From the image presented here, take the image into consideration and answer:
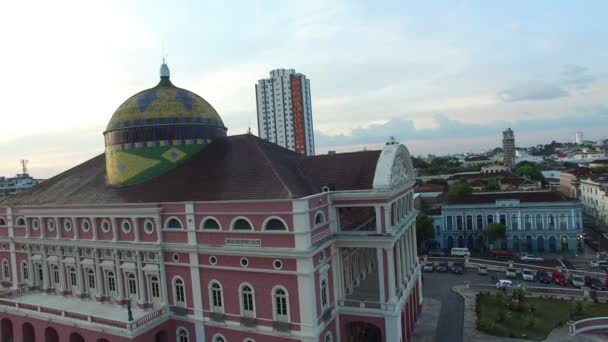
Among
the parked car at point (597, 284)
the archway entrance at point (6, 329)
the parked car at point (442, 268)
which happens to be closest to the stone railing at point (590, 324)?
the parked car at point (597, 284)

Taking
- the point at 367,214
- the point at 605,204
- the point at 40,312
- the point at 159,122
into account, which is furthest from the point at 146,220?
the point at 605,204

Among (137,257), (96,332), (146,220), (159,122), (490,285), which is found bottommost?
(490,285)

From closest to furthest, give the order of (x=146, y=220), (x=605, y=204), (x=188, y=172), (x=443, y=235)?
1. (x=146, y=220)
2. (x=188, y=172)
3. (x=443, y=235)
4. (x=605, y=204)

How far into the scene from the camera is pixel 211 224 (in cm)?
2428

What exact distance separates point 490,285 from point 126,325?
3060 cm

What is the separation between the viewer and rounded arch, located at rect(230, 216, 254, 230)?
76.0 ft

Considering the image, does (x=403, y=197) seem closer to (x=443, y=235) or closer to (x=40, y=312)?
(x=40, y=312)

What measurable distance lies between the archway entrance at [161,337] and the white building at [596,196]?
64682mm

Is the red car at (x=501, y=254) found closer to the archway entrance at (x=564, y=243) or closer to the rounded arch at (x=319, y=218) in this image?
the archway entrance at (x=564, y=243)

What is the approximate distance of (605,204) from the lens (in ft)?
208

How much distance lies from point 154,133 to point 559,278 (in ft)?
124

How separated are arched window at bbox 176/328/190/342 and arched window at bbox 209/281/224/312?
283 cm

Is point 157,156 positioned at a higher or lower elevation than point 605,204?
higher

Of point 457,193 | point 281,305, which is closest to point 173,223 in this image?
point 281,305
